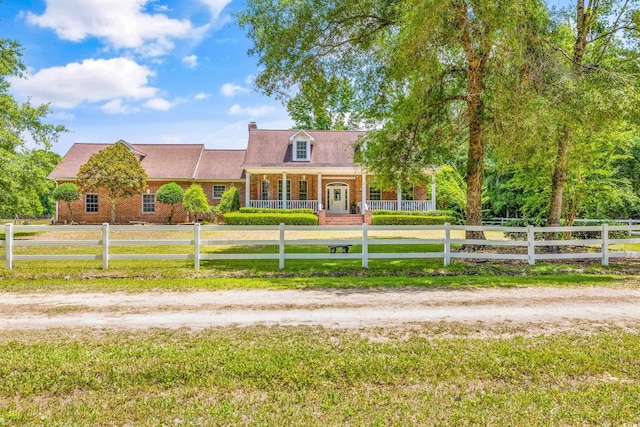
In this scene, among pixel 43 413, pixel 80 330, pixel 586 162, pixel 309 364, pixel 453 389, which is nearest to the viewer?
pixel 43 413

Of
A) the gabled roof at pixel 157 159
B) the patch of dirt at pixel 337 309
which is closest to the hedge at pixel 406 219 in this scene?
the gabled roof at pixel 157 159

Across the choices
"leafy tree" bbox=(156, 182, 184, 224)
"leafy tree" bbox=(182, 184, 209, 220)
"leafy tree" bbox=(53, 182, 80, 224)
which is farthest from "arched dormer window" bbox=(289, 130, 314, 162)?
"leafy tree" bbox=(53, 182, 80, 224)

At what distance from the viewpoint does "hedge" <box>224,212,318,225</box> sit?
24.0 metres

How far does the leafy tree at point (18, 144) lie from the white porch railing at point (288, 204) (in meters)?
12.0

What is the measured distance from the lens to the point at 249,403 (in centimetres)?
338

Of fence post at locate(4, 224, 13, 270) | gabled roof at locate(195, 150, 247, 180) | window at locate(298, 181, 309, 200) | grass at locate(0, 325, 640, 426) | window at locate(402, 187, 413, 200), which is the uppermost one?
gabled roof at locate(195, 150, 247, 180)

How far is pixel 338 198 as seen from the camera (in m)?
29.5

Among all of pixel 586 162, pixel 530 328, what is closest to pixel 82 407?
pixel 530 328

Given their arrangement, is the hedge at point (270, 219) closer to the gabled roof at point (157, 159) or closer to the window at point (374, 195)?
the window at point (374, 195)

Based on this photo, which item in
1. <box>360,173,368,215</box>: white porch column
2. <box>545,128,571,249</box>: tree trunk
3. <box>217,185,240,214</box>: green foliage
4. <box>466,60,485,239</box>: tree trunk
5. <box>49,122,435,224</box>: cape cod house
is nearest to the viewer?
<box>466,60,485,239</box>: tree trunk

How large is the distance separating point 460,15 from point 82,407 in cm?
1098

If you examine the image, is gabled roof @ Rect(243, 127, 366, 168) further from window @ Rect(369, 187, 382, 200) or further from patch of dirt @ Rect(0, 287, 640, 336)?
patch of dirt @ Rect(0, 287, 640, 336)

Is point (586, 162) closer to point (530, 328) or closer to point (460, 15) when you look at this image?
point (460, 15)

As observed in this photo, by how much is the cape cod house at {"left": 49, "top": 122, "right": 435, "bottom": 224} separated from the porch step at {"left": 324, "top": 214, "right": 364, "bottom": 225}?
56cm
